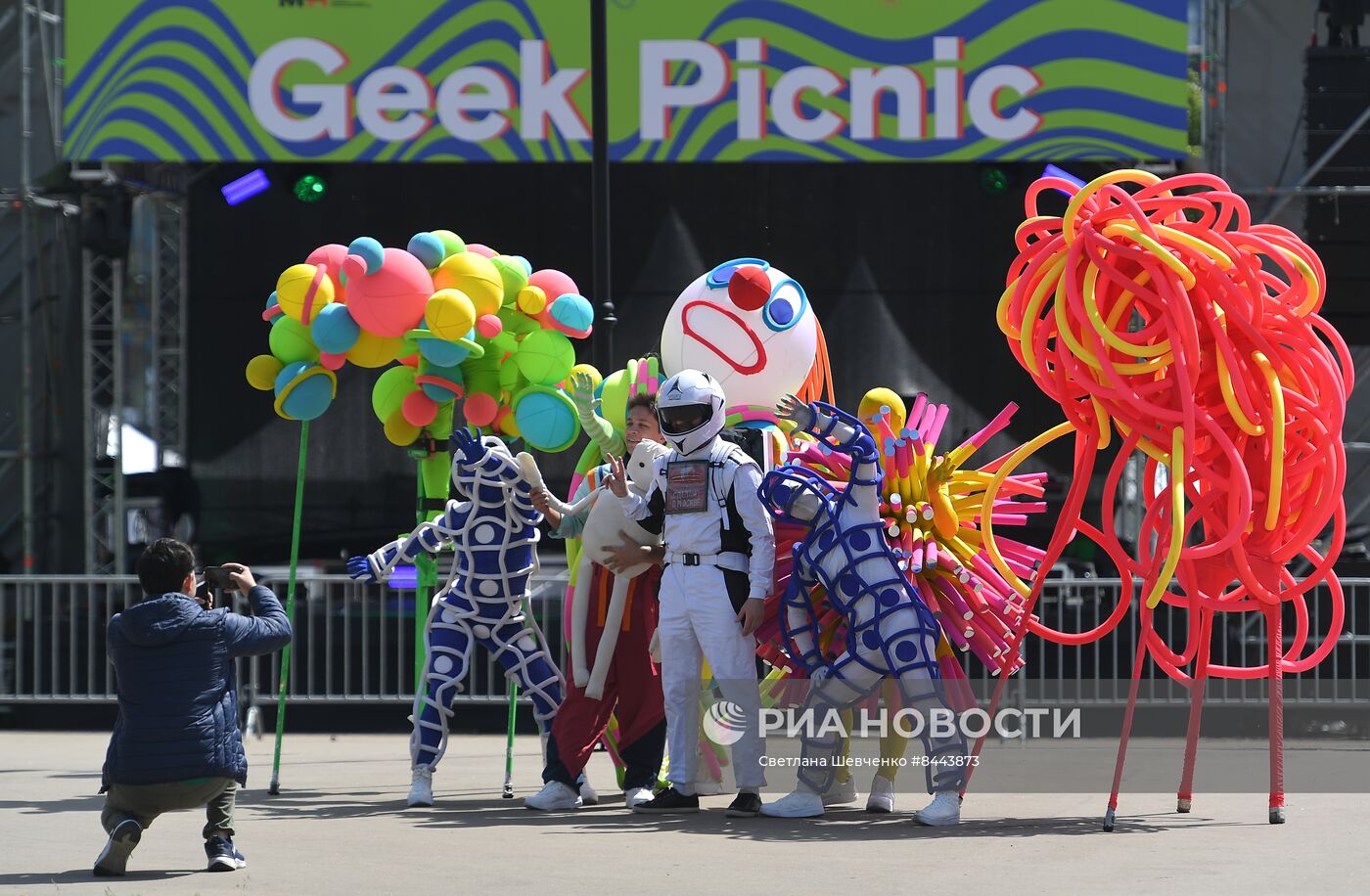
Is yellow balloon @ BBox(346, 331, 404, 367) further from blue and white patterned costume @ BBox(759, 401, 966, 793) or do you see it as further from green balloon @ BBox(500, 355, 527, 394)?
blue and white patterned costume @ BBox(759, 401, 966, 793)

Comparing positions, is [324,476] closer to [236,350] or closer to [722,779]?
[236,350]

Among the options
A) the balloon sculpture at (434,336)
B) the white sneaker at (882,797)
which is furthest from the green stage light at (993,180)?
the white sneaker at (882,797)

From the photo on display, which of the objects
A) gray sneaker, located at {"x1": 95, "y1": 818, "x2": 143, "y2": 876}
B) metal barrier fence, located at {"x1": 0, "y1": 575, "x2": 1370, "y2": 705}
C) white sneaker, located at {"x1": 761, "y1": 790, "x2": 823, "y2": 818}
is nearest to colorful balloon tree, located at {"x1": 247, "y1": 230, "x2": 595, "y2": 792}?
white sneaker, located at {"x1": 761, "y1": 790, "x2": 823, "y2": 818}

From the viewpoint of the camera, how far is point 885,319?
13.9 m

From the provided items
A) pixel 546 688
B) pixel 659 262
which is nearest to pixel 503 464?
pixel 546 688

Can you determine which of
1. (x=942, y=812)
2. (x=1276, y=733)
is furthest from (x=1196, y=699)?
(x=942, y=812)

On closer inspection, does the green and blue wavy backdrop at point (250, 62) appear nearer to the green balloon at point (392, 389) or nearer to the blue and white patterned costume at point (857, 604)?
the green balloon at point (392, 389)

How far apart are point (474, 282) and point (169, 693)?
2978mm

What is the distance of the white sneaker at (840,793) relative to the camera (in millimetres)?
8336

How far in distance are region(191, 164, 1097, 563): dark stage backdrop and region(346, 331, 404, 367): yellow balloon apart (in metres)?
4.79

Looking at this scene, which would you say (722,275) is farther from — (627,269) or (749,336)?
(627,269)

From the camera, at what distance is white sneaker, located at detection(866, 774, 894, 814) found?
8.13 m

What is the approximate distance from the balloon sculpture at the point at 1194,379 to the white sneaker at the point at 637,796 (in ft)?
6.10

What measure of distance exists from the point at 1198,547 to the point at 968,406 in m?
6.39
